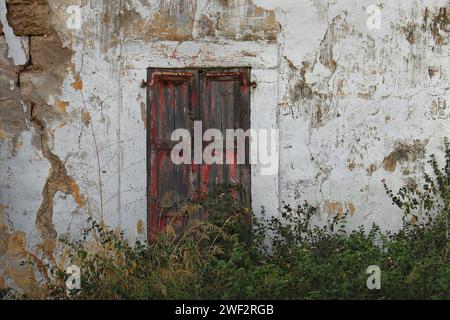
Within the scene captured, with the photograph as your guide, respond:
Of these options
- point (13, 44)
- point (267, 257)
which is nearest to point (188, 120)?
point (267, 257)

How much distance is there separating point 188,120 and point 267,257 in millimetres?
1460

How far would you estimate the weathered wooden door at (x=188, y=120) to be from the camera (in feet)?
25.0

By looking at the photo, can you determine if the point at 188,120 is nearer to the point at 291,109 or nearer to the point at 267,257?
the point at 291,109

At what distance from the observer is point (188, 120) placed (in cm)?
767

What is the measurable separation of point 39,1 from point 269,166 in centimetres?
260

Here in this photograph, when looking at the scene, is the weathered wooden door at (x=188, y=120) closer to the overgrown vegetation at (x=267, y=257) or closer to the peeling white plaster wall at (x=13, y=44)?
the overgrown vegetation at (x=267, y=257)

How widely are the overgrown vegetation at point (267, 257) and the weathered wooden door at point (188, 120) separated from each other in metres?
0.18

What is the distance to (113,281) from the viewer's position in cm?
622

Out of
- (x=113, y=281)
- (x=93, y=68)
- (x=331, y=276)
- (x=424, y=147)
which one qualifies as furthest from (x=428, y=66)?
(x=113, y=281)

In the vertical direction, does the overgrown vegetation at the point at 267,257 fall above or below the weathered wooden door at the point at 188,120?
below

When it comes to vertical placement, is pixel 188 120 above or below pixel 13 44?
below

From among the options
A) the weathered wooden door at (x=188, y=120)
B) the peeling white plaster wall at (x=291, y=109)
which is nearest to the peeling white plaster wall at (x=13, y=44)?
the peeling white plaster wall at (x=291, y=109)

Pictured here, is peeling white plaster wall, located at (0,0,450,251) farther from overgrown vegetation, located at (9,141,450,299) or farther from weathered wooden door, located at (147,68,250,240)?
overgrown vegetation, located at (9,141,450,299)

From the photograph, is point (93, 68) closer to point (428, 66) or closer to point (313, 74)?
point (313, 74)
